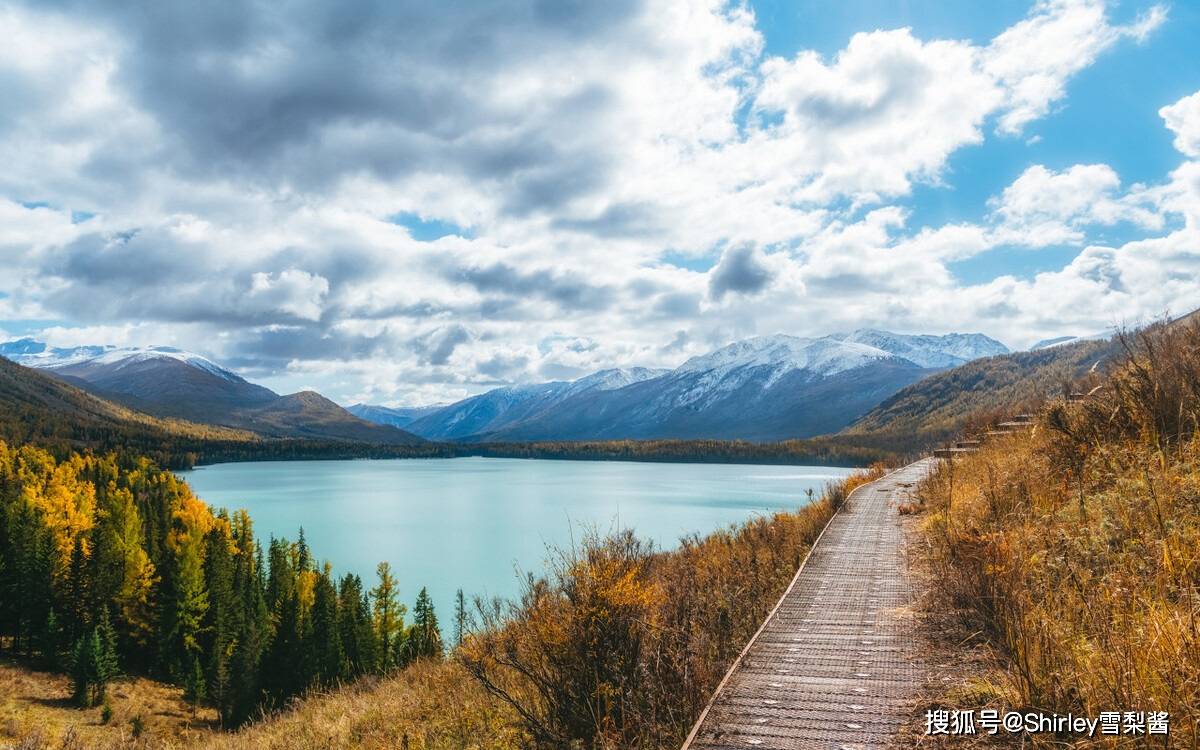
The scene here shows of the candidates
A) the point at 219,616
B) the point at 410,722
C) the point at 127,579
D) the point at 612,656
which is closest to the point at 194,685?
the point at 219,616

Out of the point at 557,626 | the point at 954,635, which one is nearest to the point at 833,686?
the point at 954,635

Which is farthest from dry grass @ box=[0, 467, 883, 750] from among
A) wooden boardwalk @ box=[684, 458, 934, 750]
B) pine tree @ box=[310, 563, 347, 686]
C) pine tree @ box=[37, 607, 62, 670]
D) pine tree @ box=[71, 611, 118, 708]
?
pine tree @ box=[37, 607, 62, 670]

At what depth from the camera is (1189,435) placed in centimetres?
817

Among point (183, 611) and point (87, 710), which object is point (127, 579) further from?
point (87, 710)

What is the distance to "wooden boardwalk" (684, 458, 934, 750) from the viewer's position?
15.0 feet

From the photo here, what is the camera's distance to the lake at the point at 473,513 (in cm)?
5638

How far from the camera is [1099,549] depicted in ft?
20.5

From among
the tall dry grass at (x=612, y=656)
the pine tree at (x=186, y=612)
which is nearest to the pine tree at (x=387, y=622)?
the pine tree at (x=186, y=612)

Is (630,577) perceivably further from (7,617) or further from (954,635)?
(7,617)

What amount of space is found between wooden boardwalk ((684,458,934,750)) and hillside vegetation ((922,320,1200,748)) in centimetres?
73

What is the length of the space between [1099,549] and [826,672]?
3.06m

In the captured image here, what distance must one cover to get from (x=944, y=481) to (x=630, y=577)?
11.9m

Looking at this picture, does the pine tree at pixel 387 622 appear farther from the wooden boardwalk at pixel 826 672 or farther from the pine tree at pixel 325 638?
the wooden boardwalk at pixel 826 672

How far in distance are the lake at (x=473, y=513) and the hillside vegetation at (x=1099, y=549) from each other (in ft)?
Result: 56.5
